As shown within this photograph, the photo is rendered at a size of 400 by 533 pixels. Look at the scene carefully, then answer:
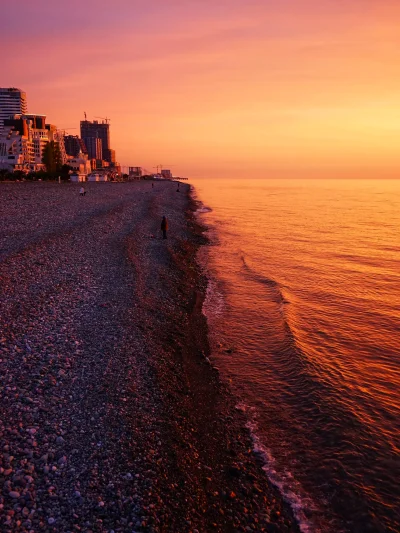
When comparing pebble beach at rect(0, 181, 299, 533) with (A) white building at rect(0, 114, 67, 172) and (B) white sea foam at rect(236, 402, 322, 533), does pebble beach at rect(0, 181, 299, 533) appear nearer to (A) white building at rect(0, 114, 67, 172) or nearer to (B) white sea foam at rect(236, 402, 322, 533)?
(B) white sea foam at rect(236, 402, 322, 533)

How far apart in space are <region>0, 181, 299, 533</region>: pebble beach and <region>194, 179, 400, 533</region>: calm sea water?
83 centimetres

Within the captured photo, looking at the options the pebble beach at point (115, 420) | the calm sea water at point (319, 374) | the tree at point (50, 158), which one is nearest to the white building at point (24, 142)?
the tree at point (50, 158)

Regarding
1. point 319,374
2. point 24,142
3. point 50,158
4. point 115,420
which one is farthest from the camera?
point 24,142

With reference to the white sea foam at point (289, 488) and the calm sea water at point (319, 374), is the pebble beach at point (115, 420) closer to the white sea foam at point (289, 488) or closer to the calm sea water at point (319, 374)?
the white sea foam at point (289, 488)

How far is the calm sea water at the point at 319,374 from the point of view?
876 cm

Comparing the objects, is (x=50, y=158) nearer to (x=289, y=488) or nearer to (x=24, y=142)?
(x=24, y=142)

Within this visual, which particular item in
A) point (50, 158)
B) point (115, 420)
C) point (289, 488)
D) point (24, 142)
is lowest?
point (289, 488)

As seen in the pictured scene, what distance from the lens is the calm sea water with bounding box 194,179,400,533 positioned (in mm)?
8758

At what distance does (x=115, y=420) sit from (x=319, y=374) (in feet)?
25.8

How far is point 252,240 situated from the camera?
143ft

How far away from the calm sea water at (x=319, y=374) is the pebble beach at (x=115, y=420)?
83 centimetres

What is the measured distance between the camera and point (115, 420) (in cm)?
912

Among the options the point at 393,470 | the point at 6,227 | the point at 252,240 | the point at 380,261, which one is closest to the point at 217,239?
the point at 252,240

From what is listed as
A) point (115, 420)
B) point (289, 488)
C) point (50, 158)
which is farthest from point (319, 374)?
point (50, 158)
